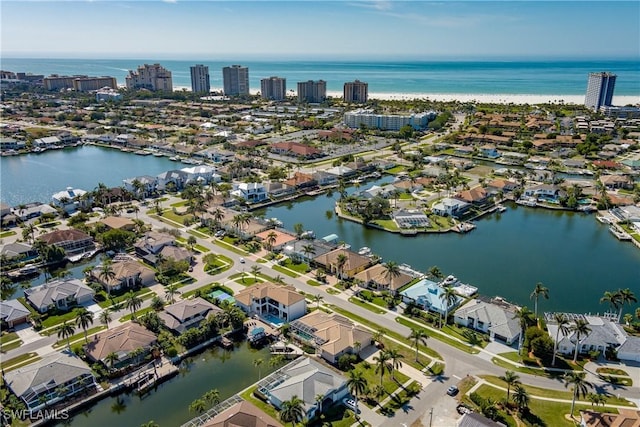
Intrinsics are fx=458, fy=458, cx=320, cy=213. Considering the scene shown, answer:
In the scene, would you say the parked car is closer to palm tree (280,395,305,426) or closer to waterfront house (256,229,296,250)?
palm tree (280,395,305,426)

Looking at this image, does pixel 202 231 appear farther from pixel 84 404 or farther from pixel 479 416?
pixel 479 416

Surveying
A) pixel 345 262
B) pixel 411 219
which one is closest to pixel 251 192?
pixel 411 219

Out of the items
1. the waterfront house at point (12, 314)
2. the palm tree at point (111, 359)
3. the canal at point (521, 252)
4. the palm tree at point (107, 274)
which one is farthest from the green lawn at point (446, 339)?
the waterfront house at point (12, 314)

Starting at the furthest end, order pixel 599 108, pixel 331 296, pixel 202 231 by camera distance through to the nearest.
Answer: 1. pixel 599 108
2. pixel 202 231
3. pixel 331 296

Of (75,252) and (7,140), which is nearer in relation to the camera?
(75,252)

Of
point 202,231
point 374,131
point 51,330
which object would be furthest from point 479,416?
point 374,131

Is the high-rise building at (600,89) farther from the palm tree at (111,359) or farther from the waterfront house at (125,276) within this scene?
the palm tree at (111,359)

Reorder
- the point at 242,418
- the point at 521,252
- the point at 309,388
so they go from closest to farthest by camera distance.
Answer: the point at 242,418
the point at 309,388
the point at 521,252

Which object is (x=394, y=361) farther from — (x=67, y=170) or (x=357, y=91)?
(x=357, y=91)
